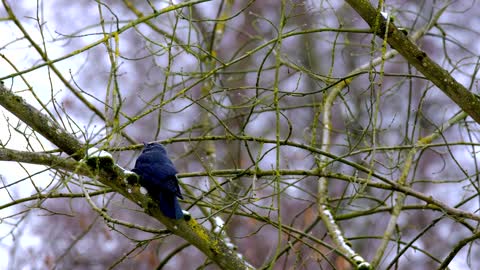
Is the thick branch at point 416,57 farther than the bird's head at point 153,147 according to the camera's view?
No

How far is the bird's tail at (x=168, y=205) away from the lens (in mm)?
4227

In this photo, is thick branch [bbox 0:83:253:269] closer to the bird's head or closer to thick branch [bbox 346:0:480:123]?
the bird's head

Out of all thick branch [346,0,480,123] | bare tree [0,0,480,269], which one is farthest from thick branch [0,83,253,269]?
thick branch [346,0,480,123]

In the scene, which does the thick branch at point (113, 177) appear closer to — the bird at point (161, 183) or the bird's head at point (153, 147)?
the bird at point (161, 183)

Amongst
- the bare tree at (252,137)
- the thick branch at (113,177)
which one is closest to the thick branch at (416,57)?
the bare tree at (252,137)

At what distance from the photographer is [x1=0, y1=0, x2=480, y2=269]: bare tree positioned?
4.10m

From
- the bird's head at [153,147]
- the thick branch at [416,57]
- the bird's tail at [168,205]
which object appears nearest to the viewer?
the bird's tail at [168,205]

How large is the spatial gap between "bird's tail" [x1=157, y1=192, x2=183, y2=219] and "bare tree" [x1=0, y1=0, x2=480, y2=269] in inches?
2.3

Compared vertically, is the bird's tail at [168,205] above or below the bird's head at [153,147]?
below

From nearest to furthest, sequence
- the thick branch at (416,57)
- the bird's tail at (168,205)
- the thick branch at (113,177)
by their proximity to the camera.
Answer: the thick branch at (113,177) < the bird's tail at (168,205) < the thick branch at (416,57)

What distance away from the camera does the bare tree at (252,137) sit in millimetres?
4098

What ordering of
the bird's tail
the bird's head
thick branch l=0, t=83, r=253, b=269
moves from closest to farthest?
thick branch l=0, t=83, r=253, b=269 < the bird's tail < the bird's head

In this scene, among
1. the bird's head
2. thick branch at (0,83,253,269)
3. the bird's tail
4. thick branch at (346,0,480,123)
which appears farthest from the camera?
the bird's head

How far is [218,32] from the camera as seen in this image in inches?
327
